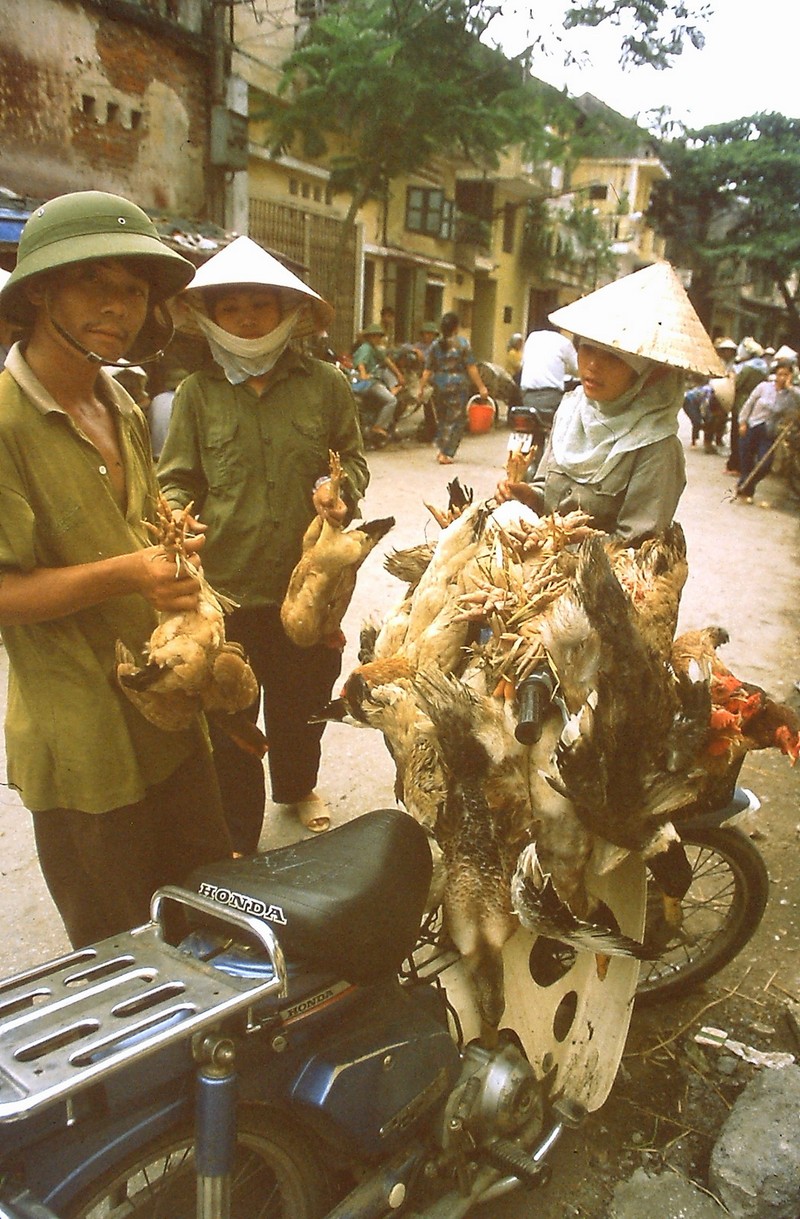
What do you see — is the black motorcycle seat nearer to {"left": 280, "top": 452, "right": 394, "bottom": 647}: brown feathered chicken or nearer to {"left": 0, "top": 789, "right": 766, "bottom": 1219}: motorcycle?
{"left": 0, "top": 789, "right": 766, "bottom": 1219}: motorcycle

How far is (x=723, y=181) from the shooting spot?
1462 inches

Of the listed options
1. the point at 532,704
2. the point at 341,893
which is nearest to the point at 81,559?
the point at 341,893

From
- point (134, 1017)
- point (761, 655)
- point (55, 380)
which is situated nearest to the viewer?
point (134, 1017)

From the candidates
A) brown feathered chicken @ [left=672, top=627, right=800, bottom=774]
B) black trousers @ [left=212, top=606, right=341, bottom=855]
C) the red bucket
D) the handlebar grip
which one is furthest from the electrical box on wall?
the handlebar grip

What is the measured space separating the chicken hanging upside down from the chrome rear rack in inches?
17.4

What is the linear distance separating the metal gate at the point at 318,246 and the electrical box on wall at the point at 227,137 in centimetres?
154

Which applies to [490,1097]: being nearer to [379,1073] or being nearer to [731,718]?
[379,1073]

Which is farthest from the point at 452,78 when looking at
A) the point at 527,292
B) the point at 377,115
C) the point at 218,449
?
the point at 527,292

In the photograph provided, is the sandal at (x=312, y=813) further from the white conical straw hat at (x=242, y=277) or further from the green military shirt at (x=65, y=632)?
the white conical straw hat at (x=242, y=277)

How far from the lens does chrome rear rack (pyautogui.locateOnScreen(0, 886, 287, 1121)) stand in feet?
4.32

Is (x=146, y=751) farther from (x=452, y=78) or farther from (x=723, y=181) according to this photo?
(x=723, y=181)

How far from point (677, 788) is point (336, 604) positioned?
1393 millimetres

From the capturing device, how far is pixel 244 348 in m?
2.99

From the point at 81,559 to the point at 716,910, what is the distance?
8.47 ft
